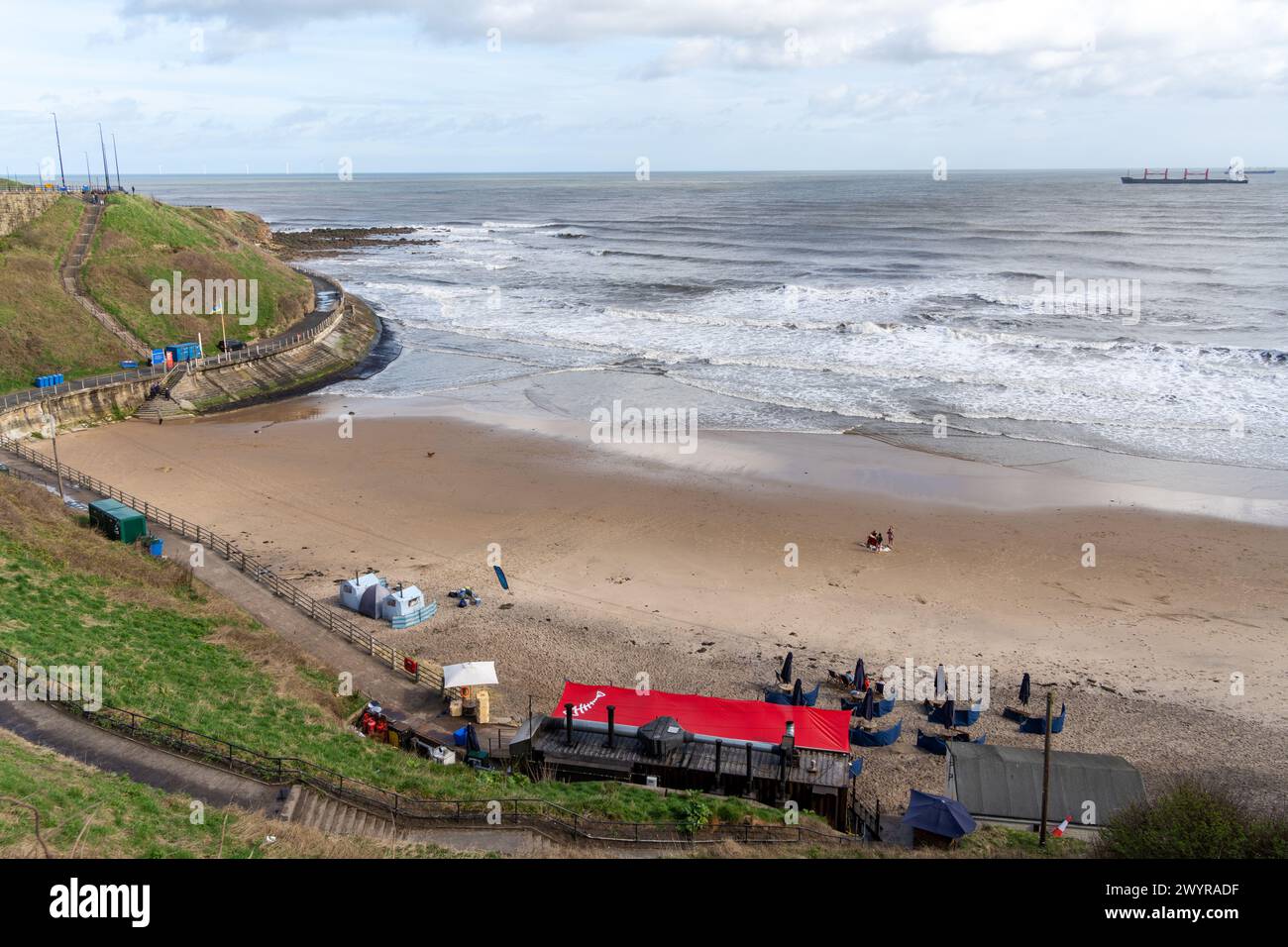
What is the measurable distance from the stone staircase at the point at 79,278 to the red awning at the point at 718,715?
A: 137 feet

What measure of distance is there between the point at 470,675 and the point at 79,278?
47.8m

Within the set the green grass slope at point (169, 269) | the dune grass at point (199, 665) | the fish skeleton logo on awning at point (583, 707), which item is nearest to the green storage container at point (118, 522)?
the dune grass at point (199, 665)

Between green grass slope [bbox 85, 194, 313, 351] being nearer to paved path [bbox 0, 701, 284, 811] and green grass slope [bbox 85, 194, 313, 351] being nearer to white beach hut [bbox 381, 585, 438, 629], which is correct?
white beach hut [bbox 381, 585, 438, 629]

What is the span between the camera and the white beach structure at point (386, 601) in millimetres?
25812

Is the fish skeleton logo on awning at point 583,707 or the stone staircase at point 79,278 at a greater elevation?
the stone staircase at point 79,278

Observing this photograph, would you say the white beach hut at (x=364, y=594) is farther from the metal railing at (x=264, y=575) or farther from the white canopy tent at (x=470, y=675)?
the white canopy tent at (x=470, y=675)

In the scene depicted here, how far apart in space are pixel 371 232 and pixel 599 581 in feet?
427

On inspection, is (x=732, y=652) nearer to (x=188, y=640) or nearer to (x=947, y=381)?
(x=188, y=640)

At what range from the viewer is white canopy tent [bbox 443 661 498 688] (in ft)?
70.8

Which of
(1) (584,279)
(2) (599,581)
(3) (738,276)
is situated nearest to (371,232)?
(1) (584,279)

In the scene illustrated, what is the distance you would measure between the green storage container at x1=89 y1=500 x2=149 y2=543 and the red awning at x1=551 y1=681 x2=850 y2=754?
15946 millimetres

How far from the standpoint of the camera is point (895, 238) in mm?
120938

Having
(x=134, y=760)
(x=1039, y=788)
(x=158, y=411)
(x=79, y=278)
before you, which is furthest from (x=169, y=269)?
(x=1039, y=788)

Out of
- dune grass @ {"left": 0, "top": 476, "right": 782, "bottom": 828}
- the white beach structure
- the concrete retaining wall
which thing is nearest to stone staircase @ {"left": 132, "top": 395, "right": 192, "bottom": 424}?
the concrete retaining wall
